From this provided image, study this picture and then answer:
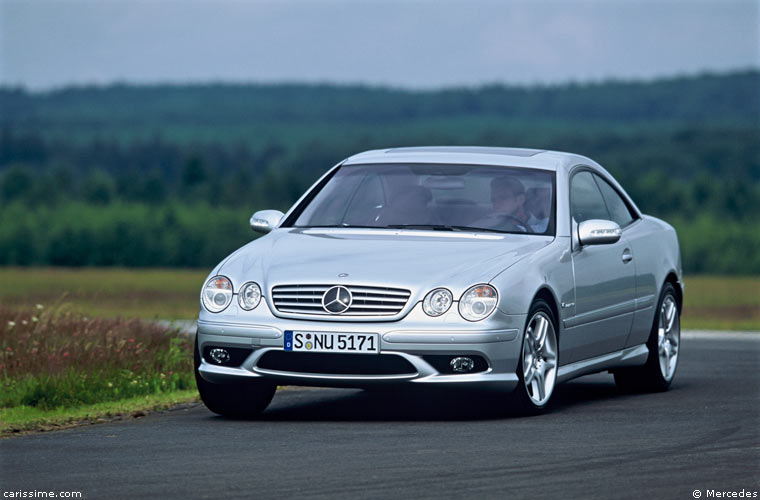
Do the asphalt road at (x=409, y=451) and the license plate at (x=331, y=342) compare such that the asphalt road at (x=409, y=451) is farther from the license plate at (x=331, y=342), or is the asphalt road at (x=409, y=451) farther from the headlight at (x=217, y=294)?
the headlight at (x=217, y=294)

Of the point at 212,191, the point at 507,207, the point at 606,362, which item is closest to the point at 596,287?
the point at 606,362

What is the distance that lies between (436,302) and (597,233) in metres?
1.74

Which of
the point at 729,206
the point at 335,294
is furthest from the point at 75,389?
the point at 729,206

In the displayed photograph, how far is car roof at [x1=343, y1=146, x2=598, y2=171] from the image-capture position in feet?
38.7

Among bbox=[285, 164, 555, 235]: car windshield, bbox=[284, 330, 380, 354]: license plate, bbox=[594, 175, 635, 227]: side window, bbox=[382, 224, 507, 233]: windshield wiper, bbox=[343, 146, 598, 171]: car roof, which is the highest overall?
bbox=[343, 146, 598, 171]: car roof

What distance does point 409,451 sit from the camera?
8930 mm

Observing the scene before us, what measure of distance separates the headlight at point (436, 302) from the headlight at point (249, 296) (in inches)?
42.7

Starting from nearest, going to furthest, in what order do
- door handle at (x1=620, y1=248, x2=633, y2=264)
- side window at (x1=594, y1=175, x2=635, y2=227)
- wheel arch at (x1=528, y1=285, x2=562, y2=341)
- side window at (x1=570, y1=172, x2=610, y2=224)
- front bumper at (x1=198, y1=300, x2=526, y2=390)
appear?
front bumper at (x1=198, y1=300, x2=526, y2=390)
wheel arch at (x1=528, y1=285, x2=562, y2=341)
side window at (x1=570, y1=172, x2=610, y2=224)
door handle at (x1=620, y1=248, x2=633, y2=264)
side window at (x1=594, y1=175, x2=635, y2=227)

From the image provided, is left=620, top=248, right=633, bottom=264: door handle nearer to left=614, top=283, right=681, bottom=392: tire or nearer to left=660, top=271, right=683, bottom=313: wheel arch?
left=614, top=283, right=681, bottom=392: tire

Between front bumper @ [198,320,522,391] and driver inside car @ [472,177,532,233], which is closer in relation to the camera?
front bumper @ [198,320,522,391]

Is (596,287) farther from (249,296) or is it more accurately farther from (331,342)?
(249,296)

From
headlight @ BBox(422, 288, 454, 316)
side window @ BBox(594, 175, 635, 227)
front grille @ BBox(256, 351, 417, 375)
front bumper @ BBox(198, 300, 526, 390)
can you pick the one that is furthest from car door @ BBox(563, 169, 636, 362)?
front grille @ BBox(256, 351, 417, 375)

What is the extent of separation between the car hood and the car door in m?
0.53

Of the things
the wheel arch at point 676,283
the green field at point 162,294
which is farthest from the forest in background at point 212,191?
the wheel arch at point 676,283
